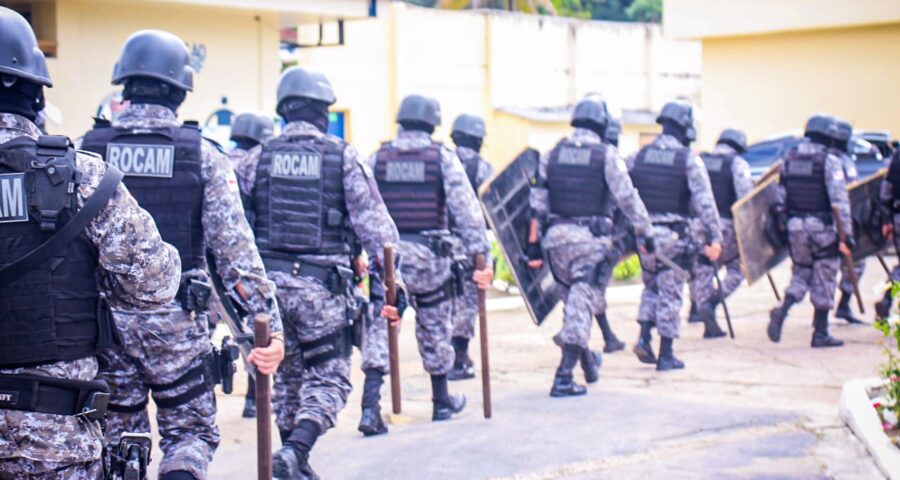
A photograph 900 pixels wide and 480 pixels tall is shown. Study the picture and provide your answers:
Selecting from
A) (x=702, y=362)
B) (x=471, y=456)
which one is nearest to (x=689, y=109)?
(x=702, y=362)

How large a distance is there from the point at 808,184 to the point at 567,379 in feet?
11.7

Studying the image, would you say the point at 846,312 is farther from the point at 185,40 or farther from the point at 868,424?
the point at 185,40

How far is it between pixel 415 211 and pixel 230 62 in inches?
326

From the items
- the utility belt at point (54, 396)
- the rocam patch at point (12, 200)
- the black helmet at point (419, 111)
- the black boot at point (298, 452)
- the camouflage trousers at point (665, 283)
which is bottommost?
the black boot at point (298, 452)

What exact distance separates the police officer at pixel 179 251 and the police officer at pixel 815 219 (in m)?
7.21

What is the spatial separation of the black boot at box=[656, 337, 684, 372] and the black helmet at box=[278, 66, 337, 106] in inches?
166

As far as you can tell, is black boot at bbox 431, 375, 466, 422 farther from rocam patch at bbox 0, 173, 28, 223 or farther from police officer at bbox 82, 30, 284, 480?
rocam patch at bbox 0, 173, 28, 223

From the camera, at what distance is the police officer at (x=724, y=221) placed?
11.8m

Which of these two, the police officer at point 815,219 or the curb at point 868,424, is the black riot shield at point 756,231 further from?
the curb at point 868,424

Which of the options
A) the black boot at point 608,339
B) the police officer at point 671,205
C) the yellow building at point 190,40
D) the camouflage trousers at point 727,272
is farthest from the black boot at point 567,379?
the yellow building at point 190,40

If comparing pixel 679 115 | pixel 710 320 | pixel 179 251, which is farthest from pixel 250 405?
pixel 710 320

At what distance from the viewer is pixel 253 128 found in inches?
364

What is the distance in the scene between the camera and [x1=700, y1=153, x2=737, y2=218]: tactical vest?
1226 centimetres

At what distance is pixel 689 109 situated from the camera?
10.6m
